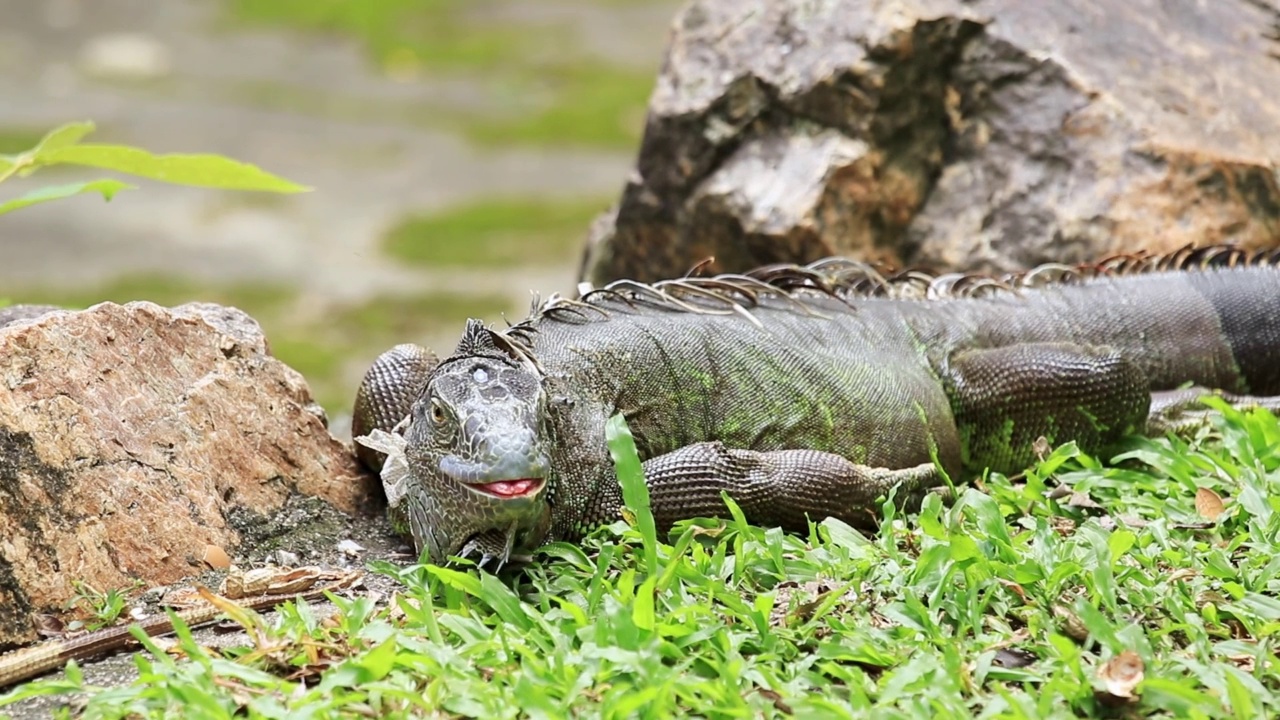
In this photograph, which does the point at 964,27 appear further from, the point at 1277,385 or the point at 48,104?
the point at 48,104

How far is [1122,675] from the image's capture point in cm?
305

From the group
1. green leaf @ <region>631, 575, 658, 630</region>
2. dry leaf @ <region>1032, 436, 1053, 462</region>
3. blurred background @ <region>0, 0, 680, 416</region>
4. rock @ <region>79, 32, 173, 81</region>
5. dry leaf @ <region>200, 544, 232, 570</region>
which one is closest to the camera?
green leaf @ <region>631, 575, 658, 630</region>

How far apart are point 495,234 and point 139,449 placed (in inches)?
413

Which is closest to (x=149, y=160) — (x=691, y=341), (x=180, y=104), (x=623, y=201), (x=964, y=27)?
(x=691, y=341)

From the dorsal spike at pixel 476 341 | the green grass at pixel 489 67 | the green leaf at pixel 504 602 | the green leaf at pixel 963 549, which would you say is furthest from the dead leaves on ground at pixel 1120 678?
the green grass at pixel 489 67

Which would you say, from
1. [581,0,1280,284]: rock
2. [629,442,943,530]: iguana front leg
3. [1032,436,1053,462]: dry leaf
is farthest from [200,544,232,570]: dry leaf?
[581,0,1280,284]: rock

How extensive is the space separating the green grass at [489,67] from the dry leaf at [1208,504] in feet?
43.3

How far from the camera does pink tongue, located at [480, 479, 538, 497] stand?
351 cm

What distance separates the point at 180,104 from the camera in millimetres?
17359

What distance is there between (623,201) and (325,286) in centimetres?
640

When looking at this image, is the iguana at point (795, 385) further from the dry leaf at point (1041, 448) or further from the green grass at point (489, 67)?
the green grass at point (489, 67)

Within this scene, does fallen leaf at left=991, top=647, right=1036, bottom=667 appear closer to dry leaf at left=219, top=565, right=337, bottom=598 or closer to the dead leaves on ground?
the dead leaves on ground

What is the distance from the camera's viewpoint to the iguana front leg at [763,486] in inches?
162

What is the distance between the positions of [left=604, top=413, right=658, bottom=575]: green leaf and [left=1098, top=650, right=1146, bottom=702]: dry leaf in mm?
1199
